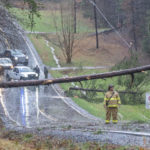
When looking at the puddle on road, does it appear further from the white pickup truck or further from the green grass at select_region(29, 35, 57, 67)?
the green grass at select_region(29, 35, 57, 67)

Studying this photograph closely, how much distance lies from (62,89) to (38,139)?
2040 centimetres

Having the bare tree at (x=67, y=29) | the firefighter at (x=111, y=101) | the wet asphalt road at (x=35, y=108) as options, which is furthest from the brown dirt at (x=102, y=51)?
the firefighter at (x=111, y=101)

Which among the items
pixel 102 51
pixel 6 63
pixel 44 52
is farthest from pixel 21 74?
pixel 102 51

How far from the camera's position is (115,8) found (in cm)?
5941

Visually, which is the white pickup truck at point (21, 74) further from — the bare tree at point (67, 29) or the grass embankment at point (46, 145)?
the grass embankment at point (46, 145)

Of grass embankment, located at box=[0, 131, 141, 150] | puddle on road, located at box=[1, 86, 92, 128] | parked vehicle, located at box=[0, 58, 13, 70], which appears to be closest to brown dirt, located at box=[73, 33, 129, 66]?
parked vehicle, located at box=[0, 58, 13, 70]

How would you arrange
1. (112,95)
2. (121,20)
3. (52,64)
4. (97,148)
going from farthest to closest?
(121,20)
(52,64)
(112,95)
(97,148)

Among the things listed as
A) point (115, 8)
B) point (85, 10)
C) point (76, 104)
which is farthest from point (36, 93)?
point (115, 8)

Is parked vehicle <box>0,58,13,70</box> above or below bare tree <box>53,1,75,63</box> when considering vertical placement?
below

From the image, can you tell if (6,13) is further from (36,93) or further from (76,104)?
(76,104)

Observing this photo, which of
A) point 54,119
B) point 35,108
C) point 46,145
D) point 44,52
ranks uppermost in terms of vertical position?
point 44,52

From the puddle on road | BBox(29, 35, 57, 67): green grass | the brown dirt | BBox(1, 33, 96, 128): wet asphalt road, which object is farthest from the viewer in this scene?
the brown dirt

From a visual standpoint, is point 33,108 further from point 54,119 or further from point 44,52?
point 44,52

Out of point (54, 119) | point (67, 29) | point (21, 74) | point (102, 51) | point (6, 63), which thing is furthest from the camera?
point (102, 51)
